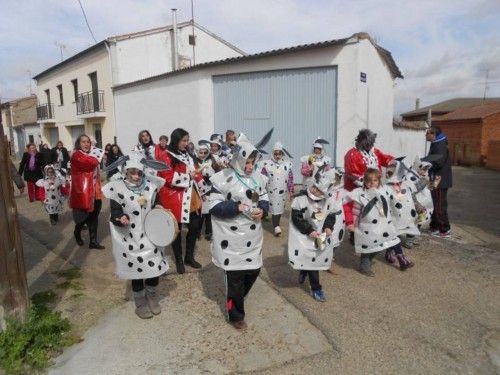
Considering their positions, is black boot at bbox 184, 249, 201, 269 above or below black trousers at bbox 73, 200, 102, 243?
below

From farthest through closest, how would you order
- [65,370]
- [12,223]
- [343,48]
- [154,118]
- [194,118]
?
[154,118] < [194,118] < [343,48] < [12,223] < [65,370]

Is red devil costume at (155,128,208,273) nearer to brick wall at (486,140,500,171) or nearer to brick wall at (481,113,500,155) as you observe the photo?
brick wall at (486,140,500,171)

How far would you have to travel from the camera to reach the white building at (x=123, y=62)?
760 inches

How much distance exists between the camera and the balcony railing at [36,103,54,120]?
28136 mm

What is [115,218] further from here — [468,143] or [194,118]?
[468,143]

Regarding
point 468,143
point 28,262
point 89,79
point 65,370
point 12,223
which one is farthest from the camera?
point 468,143

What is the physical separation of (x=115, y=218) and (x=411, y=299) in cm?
328

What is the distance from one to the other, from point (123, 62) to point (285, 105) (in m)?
11.3

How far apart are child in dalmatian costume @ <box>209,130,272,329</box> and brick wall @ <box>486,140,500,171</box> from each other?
21859 mm

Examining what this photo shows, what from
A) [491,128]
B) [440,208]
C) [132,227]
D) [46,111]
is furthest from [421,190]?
[46,111]

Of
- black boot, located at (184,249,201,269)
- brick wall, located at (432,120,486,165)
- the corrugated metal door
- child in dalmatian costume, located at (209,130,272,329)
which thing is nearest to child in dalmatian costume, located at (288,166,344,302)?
child in dalmatian costume, located at (209,130,272,329)

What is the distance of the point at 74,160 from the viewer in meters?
6.08

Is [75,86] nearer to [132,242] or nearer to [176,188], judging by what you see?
[176,188]

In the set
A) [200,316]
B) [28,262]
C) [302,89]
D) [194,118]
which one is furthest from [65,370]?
[194,118]
